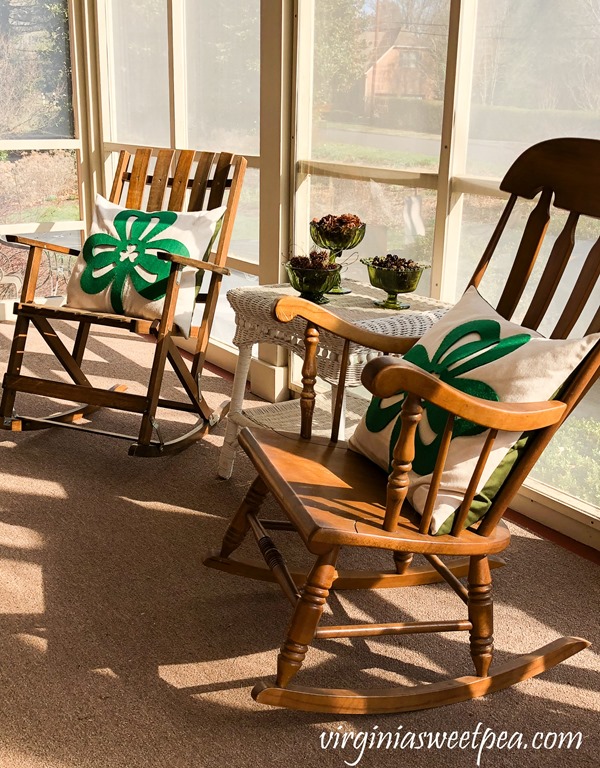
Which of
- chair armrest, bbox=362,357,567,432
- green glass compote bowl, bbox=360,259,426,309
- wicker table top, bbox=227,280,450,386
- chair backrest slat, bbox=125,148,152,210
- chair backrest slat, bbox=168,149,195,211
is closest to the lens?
chair armrest, bbox=362,357,567,432

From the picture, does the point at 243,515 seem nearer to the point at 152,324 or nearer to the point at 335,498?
the point at 335,498

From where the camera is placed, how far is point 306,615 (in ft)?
5.14

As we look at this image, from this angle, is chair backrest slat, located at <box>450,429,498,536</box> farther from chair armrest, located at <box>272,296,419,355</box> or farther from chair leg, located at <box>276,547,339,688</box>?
chair armrest, located at <box>272,296,419,355</box>

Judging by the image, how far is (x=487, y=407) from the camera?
1.49 m

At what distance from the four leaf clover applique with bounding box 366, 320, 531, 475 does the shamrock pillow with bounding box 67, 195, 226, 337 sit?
1.33 m

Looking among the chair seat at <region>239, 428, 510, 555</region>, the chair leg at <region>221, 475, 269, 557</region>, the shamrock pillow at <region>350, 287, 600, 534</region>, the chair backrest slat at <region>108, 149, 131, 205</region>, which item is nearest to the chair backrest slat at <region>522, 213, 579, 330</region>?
the shamrock pillow at <region>350, 287, 600, 534</region>

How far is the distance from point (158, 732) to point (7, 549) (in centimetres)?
87

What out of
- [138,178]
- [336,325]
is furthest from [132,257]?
[336,325]

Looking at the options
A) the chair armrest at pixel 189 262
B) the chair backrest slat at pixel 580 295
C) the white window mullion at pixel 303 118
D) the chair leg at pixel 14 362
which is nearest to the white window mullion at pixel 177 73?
the white window mullion at pixel 303 118

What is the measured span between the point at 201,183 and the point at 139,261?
1.53 ft

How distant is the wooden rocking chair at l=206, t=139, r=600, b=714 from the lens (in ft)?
4.89

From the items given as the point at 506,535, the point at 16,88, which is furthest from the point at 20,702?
the point at 16,88

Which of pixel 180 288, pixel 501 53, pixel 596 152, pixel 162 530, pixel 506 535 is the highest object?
Answer: pixel 501 53

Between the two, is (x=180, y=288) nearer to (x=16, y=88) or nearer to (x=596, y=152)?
(x=596, y=152)
